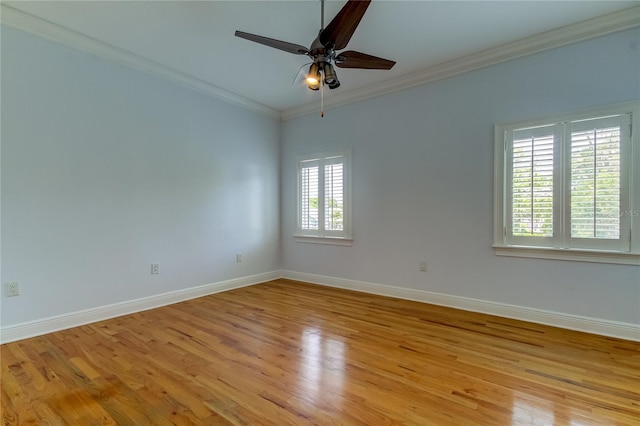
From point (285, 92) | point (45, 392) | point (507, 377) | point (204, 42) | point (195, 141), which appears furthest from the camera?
point (285, 92)

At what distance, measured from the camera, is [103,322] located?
313 cm

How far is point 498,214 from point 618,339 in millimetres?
1440

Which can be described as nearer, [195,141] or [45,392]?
[45,392]

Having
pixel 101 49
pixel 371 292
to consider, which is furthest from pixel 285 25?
pixel 371 292

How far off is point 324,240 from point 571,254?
2.96 meters

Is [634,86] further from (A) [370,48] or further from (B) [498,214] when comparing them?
(A) [370,48]

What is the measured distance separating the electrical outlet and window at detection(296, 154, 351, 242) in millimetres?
3320

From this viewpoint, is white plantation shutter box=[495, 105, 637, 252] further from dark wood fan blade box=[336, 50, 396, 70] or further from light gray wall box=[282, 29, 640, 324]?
dark wood fan blade box=[336, 50, 396, 70]

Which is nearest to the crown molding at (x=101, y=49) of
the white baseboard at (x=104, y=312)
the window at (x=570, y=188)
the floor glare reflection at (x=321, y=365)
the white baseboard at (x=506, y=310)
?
the white baseboard at (x=104, y=312)

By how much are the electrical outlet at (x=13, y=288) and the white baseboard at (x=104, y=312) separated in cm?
29

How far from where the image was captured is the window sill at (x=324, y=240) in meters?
4.46

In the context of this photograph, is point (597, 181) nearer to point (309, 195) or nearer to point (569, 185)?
point (569, 185)

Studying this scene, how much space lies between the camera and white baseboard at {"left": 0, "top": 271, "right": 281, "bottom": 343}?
2.71m

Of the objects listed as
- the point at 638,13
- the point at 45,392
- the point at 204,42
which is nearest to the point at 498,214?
the point at 638,13
